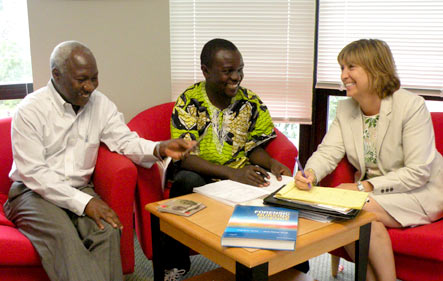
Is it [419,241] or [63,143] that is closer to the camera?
[419,241]

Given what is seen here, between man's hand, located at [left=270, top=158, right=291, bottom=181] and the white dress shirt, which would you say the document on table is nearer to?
man's hand, located at [left=270, top=158, right=291, bottom=181]

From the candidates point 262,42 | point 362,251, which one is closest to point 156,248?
point 362,251

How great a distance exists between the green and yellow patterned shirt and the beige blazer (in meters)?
0.44

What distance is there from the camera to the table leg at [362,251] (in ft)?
Result: 6.19

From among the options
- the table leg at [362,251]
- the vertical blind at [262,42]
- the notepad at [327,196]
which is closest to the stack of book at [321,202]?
the notepad at [327,196]

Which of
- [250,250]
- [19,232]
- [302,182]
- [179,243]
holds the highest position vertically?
[302,182]

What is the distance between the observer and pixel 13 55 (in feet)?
10.1

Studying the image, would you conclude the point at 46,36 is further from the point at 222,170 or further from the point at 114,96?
the point at 222,170

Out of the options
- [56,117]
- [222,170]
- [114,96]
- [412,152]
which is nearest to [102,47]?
[114,96]

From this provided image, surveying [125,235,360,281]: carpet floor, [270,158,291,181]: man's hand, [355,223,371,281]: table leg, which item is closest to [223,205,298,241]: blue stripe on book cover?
[355,223,371,281]: table leg

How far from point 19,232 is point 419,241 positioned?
169 cm

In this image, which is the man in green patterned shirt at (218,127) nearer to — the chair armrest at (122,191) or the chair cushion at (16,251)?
the chair armrest at (122,191)

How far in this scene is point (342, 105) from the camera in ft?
8.21

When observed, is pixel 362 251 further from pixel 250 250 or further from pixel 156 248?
pixel 156 248
